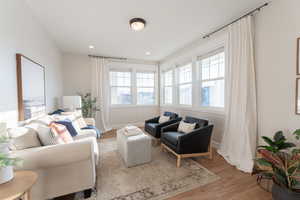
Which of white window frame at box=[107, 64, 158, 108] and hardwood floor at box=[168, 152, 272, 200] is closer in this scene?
hardwood floor at box=[168, 152, 272, 200]

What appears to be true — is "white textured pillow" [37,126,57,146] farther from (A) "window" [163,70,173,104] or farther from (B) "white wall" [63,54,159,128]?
(A) "window" [163,70,173,104]

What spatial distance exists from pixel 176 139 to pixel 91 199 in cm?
146

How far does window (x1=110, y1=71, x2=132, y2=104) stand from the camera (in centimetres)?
482

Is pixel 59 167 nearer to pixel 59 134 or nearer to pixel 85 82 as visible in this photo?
pixel 59 134

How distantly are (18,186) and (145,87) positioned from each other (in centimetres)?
450

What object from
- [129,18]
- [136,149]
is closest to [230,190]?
[136,149]

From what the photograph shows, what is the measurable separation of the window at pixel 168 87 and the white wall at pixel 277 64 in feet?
8.84

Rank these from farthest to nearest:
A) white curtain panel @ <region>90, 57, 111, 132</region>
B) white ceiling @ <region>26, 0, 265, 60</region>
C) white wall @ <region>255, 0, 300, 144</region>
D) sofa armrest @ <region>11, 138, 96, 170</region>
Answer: white curtain panel @ <region>90, 57, 111, 132</region> → white ceiling @ <region>26, 0, 265, 60</region> → white wall @ <region>255, 0, 300, 144</region> → sofa armrest @ <region>11, 138, 96, 170</region>

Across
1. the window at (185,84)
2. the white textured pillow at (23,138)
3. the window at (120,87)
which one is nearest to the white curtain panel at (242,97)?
the window at (185,84)

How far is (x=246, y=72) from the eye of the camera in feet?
7.36

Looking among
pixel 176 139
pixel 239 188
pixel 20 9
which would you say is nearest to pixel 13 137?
pixel 20 9

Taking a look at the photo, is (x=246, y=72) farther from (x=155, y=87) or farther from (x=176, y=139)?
(x=155, y=87)

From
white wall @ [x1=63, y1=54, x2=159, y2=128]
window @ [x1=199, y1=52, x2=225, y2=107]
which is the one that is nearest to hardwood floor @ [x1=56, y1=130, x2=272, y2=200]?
window @ [x1=199, y1=52, x2=225, y2=107]

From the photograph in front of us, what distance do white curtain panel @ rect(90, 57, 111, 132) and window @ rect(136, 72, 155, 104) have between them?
1194 mm
